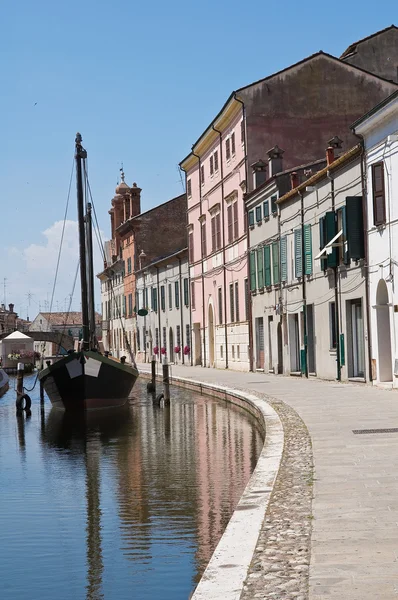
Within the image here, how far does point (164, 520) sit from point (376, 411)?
8097 millimetres

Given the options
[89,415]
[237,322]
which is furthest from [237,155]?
[89,415]

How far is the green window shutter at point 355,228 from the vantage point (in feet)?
87.4

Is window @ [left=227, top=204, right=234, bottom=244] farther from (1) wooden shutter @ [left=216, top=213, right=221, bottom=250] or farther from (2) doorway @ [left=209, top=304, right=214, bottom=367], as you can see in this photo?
(2) doorway @ [left=209, top=304, right=214, bottom=367]

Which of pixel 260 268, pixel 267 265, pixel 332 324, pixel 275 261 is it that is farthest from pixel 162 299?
pixel 332 324

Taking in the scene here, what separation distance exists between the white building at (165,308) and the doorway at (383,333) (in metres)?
30.9

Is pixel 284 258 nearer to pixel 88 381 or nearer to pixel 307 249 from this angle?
pixel 307 249

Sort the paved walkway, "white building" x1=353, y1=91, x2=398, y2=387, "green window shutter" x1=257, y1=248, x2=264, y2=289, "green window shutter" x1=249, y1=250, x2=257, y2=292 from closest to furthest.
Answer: the paved walkway → "white building" x1=353, y1=91, x2=398, y2=387 → "green window shutter" x1=257, y1=248, x2=264, y2=289 → "green window shutter" x1=249, y1=250, x2=257, y2=292

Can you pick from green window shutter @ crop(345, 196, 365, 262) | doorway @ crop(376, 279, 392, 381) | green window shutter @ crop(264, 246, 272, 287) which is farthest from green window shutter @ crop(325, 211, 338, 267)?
green window shutter @ crop(264, 246, 272, 287)

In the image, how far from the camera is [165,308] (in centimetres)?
6406

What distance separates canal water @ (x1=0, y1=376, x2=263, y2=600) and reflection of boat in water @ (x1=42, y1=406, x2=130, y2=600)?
0.09ft

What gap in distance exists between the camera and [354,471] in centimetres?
1035

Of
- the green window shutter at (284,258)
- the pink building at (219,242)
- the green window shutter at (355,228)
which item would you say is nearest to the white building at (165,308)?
the pink building at (219,242)

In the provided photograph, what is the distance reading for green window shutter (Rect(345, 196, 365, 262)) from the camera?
2662 centimetres

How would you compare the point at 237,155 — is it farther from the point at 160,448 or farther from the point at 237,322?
the point at 160,448
